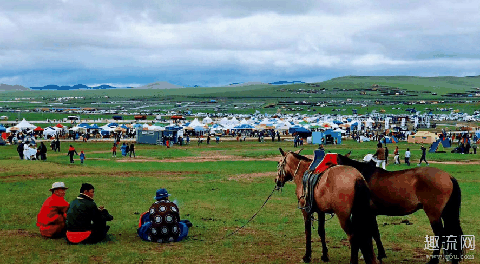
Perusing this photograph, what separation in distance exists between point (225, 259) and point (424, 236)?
17.9 feet

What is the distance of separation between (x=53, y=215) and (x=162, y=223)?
2531 millimetres

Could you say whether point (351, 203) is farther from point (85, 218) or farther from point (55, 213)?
point (55, 213)

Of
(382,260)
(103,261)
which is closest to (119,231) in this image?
(103,261)

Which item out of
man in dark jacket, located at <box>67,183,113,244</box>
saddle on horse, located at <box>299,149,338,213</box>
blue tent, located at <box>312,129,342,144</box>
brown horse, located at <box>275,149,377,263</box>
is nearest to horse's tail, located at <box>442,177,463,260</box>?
brown horse, located at <box>275,149,377,263</box>

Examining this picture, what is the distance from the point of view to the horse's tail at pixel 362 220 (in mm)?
8758

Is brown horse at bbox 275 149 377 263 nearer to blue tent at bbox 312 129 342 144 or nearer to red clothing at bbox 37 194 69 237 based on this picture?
red clothing at bbox 37 194 69 237

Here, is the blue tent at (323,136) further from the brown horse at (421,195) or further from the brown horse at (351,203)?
the brown horse at (351,203)

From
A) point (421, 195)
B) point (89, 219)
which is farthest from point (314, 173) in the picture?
point (89, 219)

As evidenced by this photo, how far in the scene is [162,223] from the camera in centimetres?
1123

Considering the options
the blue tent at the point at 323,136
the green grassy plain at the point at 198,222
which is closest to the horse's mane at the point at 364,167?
the green grassy plain at the point at 198,222

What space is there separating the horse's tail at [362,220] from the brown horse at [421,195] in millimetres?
689

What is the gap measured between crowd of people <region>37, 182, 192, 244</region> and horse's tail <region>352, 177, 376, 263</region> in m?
4.25

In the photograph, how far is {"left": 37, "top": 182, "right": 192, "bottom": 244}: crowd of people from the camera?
423 inches

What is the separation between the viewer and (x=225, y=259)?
10.2 metres
